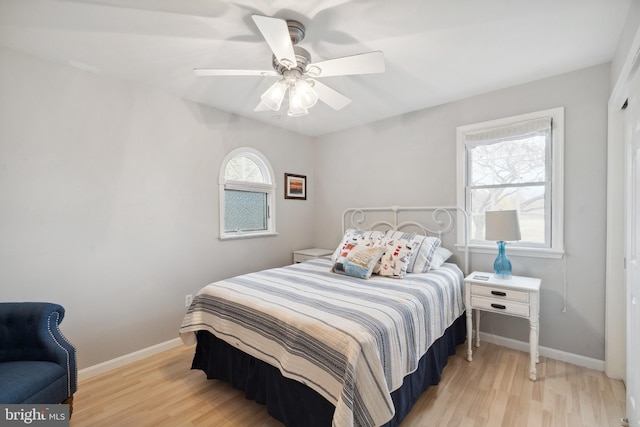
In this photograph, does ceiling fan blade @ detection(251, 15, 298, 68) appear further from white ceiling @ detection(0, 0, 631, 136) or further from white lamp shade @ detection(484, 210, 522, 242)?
white lamp shade @ detection(484, 210, 522, 242)

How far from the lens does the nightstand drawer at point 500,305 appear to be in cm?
220

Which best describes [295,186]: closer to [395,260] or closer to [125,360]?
[395,260]

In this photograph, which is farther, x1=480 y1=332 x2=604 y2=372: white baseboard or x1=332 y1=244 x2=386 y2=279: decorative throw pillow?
x1=332 y1=244 x2=386 y2=279: decorative throw pillow

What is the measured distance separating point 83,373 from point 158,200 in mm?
1505

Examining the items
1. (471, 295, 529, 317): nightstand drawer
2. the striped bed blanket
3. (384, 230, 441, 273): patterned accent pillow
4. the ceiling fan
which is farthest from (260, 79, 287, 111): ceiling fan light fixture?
(471, 295, 529, 317): nightstand drawer

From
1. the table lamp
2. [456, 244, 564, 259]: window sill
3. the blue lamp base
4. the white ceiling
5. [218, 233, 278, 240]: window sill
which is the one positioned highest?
the white ceiling

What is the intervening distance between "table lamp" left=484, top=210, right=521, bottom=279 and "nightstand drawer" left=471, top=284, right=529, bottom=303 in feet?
0.73

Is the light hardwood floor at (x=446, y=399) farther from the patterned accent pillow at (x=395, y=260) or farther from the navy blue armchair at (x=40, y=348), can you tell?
the patterned accent pillow at (x=395, y=260)

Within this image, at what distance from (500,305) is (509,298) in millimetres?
91

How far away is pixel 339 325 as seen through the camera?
4.88ft

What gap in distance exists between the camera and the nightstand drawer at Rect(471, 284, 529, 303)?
220 centimetres

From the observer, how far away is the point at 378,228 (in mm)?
3625

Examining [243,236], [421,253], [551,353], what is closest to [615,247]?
[551,353]

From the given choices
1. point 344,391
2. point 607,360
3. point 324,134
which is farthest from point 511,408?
point 324,134
